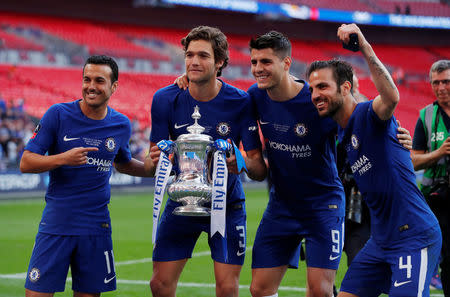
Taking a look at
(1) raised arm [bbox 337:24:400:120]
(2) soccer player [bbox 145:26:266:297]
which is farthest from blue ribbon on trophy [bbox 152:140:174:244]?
(1) raised arm [bbox 337:24:400:120]

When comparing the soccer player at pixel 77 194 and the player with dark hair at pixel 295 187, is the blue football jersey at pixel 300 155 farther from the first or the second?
the soccer player at pixel 77 194

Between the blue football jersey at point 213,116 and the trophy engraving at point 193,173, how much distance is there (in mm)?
376

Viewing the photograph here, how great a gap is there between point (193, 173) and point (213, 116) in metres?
0.63

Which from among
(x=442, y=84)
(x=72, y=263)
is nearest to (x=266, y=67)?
(x=72, y=263)

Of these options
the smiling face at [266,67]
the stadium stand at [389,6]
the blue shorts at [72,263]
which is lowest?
the blue shorts at [72,263]

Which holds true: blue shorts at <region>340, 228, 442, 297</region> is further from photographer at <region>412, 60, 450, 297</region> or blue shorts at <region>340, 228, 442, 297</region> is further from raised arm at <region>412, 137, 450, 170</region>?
photographer at <region>412, 60, 450, 297</region>

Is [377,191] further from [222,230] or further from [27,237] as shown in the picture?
[27,237]

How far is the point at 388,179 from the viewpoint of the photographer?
4289mm

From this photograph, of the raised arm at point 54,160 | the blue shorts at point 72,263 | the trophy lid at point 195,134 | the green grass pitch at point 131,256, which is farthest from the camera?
the green grass pitch at point 131,256

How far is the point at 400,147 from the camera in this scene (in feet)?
14.2

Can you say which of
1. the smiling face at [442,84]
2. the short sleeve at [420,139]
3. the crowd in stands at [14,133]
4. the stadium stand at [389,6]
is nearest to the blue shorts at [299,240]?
the short sleeve at [420,139]

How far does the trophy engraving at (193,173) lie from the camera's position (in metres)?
4.41

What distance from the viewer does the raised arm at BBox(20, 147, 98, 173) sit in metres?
4.62

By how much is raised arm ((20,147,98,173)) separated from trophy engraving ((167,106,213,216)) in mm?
652
